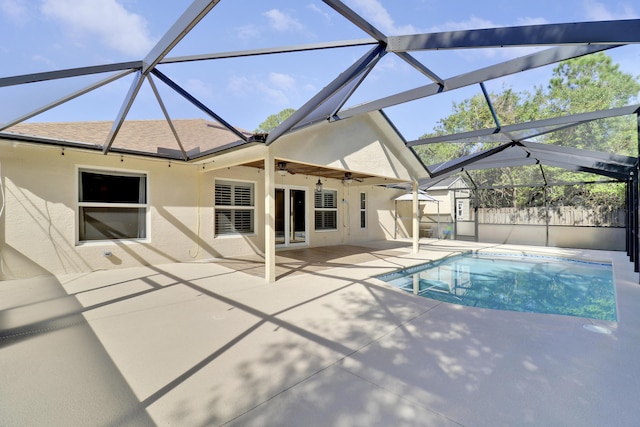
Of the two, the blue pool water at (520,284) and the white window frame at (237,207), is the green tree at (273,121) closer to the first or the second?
the white window frame at (237,207)

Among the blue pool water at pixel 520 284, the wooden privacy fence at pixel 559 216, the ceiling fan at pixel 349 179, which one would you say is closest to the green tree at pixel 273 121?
the ceiling fan at pixel 349 179

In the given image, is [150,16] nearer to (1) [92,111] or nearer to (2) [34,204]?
(1) [92,111]

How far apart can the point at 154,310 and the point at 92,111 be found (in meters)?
4.72

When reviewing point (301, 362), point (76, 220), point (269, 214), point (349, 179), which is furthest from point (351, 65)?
point (349, 179)

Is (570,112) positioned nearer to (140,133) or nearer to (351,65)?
(351,65)

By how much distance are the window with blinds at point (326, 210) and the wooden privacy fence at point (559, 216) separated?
819 cm

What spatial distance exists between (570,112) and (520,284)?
14616 mm

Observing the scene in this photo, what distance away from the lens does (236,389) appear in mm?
2424

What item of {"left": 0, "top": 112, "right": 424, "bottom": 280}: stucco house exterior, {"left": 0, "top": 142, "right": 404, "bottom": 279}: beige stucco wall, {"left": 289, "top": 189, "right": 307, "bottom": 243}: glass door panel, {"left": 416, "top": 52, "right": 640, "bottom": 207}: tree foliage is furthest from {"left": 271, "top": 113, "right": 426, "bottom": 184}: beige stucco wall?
{"left": 289, "top": 189, "right": 307, "bottom": 243}: glass door panel

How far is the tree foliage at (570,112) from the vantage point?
9977mm

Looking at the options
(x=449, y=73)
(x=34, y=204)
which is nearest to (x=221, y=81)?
(x=449, y=73)

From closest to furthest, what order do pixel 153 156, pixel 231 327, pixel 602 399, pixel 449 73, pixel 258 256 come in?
Answer: 1. pixel 602 399
2. pixel 231 327
3. pixel 449 73
4. pixel 153 156
5. pixel 258 256

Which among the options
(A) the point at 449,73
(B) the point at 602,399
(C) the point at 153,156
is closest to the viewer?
(B) the point at 602,399

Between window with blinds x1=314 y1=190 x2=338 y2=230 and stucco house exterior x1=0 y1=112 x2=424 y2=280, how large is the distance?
735 mm
